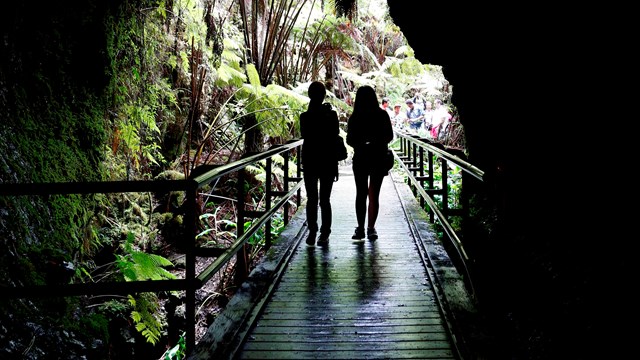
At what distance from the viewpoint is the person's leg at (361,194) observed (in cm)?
555

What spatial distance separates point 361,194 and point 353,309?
6.81 ft

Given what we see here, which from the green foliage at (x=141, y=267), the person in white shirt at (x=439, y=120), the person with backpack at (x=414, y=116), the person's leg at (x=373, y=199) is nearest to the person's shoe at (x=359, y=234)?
the person's leg at (x=373, y=199)

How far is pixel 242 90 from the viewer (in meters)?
9.27

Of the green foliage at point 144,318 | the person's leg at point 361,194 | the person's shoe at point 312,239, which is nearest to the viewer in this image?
the green foliage at point 144,318

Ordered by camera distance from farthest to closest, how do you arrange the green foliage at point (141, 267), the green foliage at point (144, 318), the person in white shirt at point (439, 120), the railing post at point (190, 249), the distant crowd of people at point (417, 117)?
the distant crowd of people at point (417, 117) < the person in white shirt at point (439, 120) < the green foliage at point (144, 318) < the green foliage at point (141, 267) < the railing post at point (190, 249)

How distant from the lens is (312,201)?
18.4 ft

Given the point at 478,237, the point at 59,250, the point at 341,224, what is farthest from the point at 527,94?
the point at 59,250

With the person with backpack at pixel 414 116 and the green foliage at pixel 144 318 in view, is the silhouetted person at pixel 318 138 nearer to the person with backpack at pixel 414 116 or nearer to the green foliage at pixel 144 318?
the green foliage at pixel 144 318

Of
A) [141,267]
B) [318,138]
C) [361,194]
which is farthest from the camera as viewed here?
[361,194]

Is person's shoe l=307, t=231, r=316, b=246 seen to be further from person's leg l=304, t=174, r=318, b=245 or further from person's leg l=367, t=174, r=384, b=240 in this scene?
person's leg l=367, t=174, r=384, b=240

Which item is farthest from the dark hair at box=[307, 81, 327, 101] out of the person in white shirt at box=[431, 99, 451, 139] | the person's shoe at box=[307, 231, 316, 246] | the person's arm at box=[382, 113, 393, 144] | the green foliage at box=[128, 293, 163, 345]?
the person in white shirt at box=[431, 99, 451, 139]

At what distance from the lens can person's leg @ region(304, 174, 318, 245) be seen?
5.43 m

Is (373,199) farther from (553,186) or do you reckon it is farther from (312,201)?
(553,186)

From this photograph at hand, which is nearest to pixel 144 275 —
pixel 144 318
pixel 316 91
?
pixel 144 318
